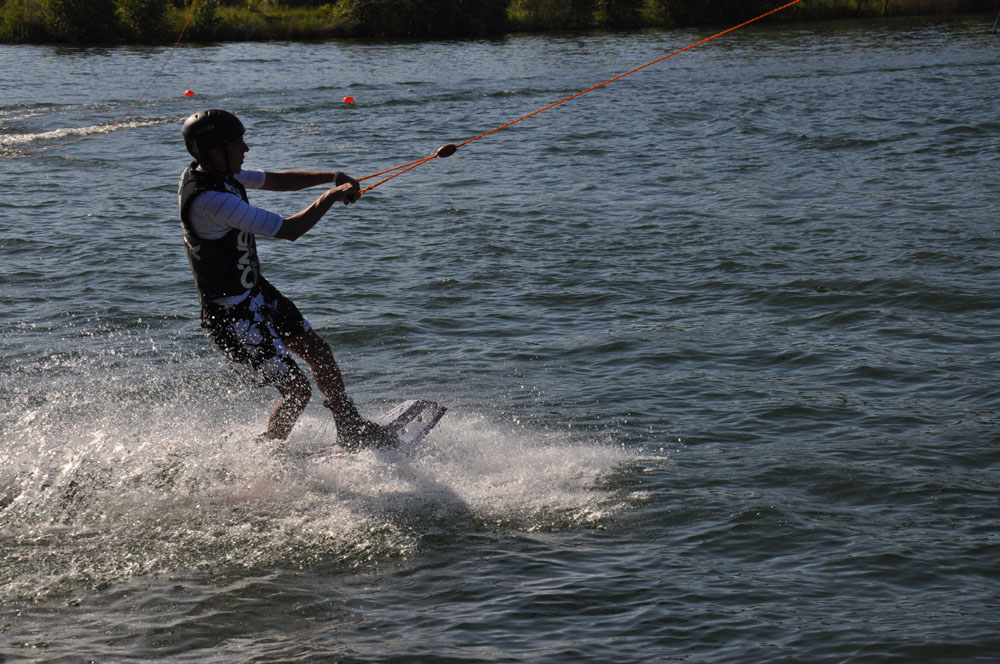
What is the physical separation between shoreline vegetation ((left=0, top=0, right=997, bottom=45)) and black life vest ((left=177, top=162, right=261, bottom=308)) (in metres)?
35.4

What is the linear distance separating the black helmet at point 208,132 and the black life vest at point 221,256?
0.47 ft

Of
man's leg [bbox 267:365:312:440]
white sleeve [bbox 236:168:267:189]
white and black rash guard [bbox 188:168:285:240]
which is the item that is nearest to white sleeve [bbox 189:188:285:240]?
white and black rash guard [bbox 188:168:285:240]

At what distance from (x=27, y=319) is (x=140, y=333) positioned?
1135 millimetres

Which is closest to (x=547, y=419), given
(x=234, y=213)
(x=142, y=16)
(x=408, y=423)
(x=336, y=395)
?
(x=408, y=423)

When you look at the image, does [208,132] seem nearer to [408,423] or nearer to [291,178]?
[291,178]

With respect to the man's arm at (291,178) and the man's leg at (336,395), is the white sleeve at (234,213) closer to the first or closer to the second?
the man's arm at (291,178)

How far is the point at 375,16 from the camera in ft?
A: 134

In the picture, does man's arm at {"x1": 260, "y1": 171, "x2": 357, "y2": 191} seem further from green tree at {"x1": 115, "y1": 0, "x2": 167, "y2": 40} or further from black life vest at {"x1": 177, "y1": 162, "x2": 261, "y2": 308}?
green tree at {"x1": 115, "y1": 0, "x2": 167, "y2": 40}

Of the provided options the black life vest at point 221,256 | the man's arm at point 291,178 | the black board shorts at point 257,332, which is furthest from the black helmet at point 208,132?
the black board shorts at point 257,332

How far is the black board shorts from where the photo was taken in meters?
5.77

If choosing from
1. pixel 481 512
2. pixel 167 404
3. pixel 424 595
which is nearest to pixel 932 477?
pixel 481 512

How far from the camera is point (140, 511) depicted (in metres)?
5.95

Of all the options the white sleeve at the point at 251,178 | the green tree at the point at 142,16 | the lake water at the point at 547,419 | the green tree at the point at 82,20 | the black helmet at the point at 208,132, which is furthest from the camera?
the green tree at the point at 142,16

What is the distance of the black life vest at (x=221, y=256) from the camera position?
218 inches
